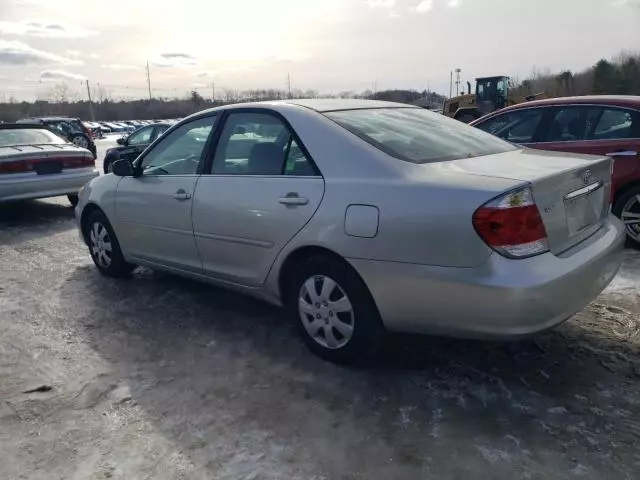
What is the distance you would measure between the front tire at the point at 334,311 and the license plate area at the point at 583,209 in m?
1.14

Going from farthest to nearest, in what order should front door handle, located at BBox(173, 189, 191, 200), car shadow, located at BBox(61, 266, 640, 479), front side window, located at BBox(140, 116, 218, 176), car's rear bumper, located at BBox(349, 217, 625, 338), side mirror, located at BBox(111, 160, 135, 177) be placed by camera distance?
side mirror, located at BBox(111, 160, 135, 177) → front side window, located at BBox(140, 116, 218, 176) → front door handle, located at BBox(173, 189, 191, 200) → car's rear bumper, located at BBox(349, 217, 625, 338) → car shadow, located at BBox(61, 266, 640, 479)

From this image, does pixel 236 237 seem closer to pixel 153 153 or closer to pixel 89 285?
pixel 153 153

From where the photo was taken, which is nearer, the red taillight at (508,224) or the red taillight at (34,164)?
the red taillight at (508,224)

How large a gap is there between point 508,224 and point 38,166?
7836 mm

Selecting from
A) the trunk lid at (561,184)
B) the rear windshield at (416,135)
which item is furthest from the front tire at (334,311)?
the trunk lid at (561,184)

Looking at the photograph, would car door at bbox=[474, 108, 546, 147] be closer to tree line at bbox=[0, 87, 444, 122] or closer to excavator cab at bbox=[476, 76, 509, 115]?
excavator cab at bbox=[476, 76, 509, 115]

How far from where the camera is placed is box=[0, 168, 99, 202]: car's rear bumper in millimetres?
8320

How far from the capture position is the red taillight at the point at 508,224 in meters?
2.72

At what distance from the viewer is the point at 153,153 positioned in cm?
482

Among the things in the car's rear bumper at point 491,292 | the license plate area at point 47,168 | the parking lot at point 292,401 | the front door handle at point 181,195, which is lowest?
the parking lot at point 292,401

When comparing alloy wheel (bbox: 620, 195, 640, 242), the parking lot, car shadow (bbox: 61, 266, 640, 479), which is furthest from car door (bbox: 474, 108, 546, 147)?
car shadow (bbox: 61, 266, 640, 479)

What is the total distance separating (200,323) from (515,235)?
245cm

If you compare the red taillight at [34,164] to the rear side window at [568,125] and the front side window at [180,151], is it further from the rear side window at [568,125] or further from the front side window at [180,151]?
the rear side window at [568,125]

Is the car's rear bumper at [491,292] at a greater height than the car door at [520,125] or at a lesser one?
lesser
